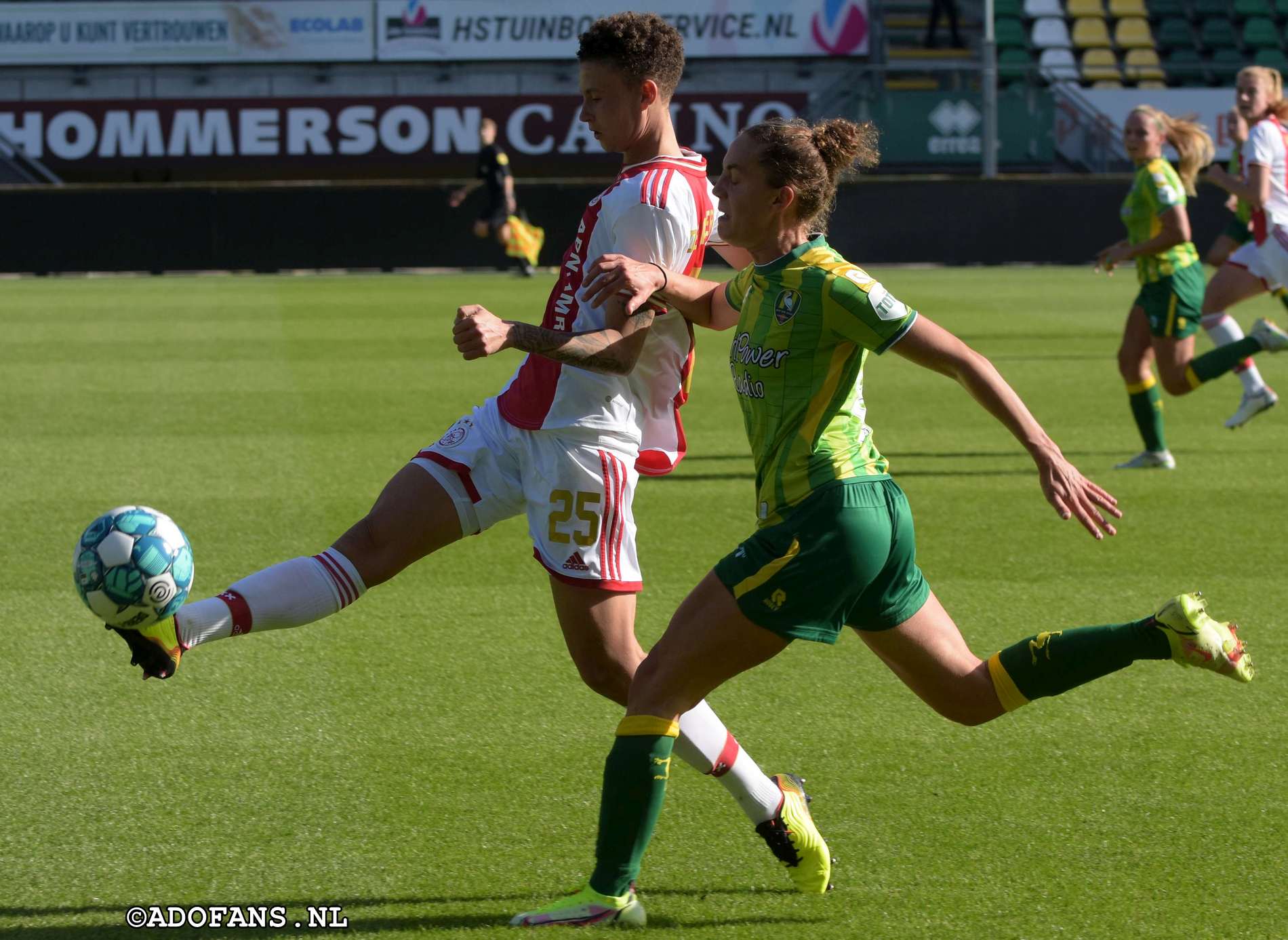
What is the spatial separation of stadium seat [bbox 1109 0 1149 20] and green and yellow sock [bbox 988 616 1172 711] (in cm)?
3440

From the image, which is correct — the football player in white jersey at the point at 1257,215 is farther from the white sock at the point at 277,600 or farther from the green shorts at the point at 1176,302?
the white sock at the point at 277,600

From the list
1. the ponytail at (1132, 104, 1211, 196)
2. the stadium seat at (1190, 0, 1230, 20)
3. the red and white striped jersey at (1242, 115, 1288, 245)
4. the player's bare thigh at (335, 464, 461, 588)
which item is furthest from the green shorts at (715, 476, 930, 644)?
the stadium seat at (1190, 0, 1230, 20)

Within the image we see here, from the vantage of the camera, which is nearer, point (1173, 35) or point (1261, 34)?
point (1261, 34)

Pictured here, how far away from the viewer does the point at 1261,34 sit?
35375mm

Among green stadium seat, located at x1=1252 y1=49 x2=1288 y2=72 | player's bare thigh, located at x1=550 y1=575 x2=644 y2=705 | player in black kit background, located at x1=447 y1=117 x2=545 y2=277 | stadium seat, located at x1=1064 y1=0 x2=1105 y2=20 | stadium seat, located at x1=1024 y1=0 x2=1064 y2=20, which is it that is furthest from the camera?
stadium seat, located at x1=1064 y1=0 x2=1105 y2=20

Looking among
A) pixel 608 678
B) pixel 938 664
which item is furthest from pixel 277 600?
pixel 938 664

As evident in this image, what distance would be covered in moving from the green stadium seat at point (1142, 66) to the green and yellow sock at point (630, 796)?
30677mm

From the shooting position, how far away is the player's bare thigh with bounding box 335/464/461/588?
4.34 meters

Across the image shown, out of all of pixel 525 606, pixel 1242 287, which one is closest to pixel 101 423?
pixel 525 606

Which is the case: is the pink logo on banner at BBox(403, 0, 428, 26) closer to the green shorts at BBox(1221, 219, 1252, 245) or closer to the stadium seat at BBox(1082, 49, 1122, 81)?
the stadium seat at BBox(1082, 49, 1122, 81)

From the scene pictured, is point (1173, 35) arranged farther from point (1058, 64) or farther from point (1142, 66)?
point (1058, 64)

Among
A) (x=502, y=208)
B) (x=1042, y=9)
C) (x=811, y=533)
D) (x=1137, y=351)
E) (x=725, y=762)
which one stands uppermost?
(x=1042, y=9)

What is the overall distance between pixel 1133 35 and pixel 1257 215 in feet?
85.5

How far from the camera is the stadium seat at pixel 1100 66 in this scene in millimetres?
33062
